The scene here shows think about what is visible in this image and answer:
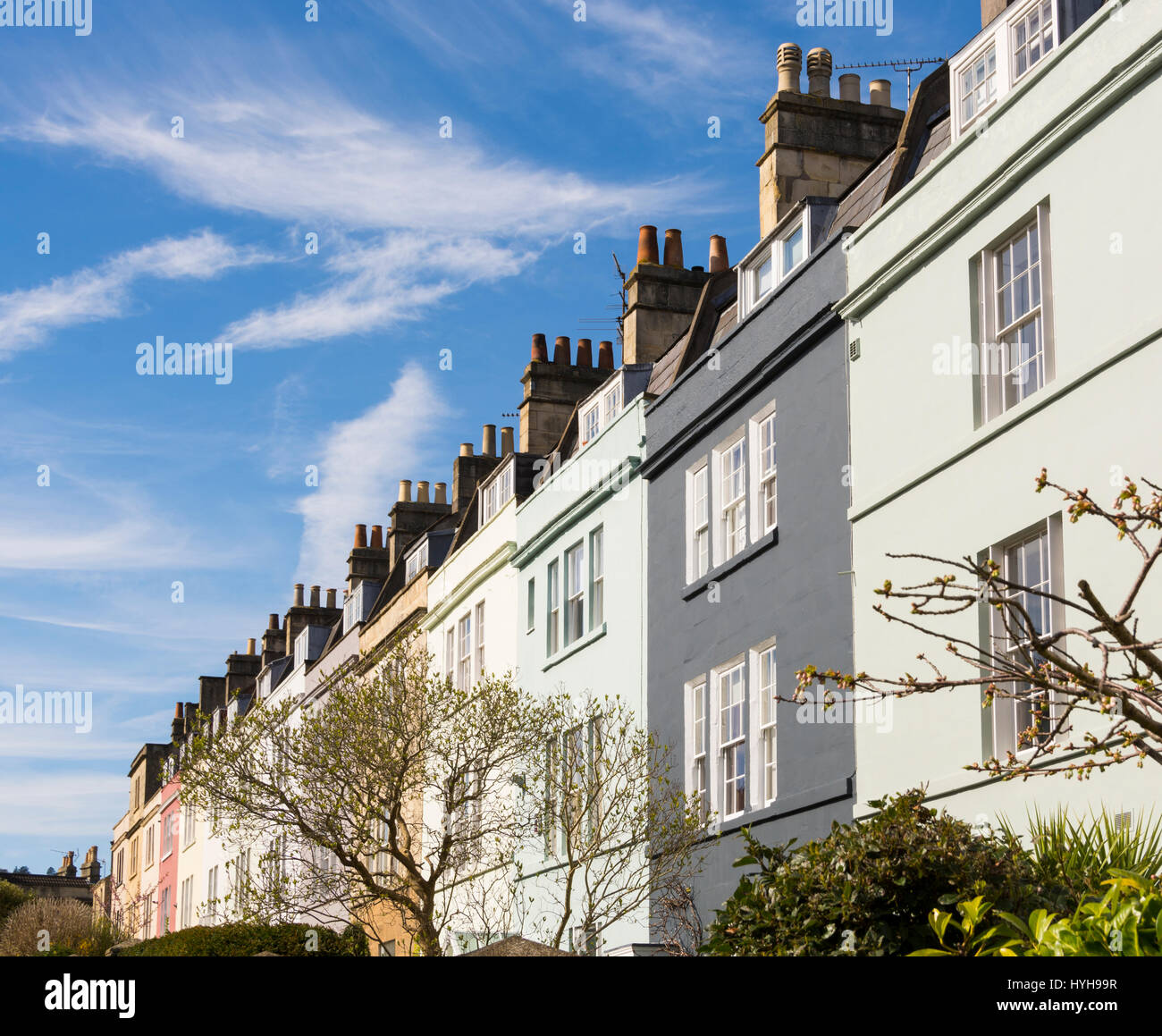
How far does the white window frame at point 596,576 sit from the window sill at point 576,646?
0.84 ft

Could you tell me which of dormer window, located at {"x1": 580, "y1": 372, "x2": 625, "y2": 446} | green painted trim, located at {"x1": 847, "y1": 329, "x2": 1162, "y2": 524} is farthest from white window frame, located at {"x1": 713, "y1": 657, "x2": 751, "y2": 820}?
dormer window, located at {"x1": 580, "y1": 372, "x2": 625, "y2": 446}

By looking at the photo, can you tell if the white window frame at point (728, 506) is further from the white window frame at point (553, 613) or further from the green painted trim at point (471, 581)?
the green painted trim at point (471, 581)

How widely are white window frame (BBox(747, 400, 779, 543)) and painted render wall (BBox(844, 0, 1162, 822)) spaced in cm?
218

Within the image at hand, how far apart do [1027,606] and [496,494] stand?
18.0 m

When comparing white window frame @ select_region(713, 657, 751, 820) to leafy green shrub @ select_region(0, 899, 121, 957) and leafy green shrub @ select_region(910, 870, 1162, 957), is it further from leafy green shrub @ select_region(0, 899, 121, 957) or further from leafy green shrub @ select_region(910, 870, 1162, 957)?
leafy green shrub @ select_region(0, 899, 121, 957)

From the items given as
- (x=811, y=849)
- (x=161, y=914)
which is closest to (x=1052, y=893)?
(x=811, y=849)

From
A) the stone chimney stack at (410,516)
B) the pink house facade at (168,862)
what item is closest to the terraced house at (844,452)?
the stone chimney stack at (410,516)

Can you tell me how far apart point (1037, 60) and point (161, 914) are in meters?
56.9

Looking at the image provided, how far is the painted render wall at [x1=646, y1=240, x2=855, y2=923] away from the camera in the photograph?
54.2 ft

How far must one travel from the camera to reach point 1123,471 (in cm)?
1227

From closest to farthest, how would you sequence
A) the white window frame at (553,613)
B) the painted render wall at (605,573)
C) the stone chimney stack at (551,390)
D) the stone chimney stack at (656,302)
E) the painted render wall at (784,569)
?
the painted render wall at (784,569), the painted render wall at (605,573), the white window frame at (553,613), the stone chimney stack at (656,302), the stone chimney stack at (551,390)

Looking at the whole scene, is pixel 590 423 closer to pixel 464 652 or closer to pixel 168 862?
pixel 464 652

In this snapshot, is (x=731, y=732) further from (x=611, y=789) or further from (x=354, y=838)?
(x=354, y=838)

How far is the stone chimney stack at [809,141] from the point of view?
21.1 metres
